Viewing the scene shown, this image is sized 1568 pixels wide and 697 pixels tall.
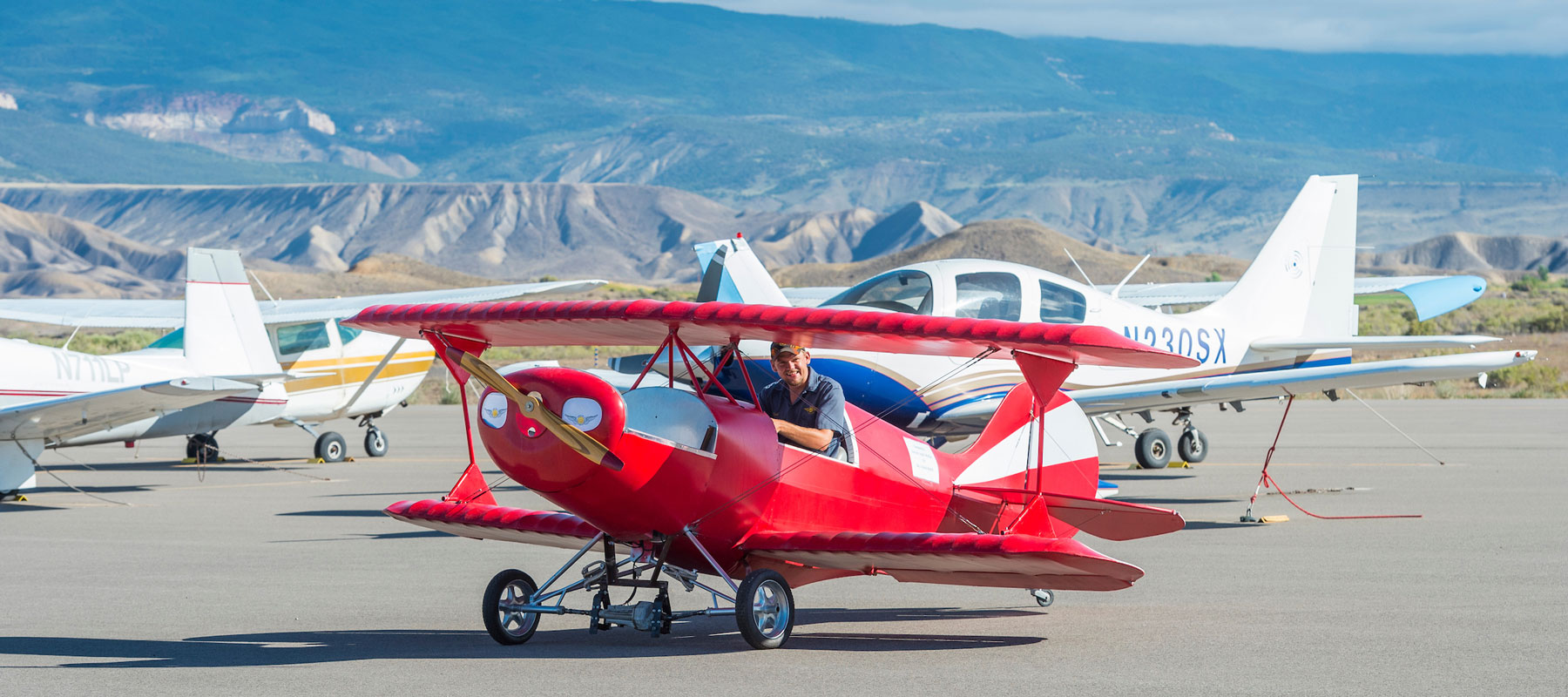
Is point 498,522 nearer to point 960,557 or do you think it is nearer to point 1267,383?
point 960,557

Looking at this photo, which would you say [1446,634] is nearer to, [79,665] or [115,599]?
[79,665]

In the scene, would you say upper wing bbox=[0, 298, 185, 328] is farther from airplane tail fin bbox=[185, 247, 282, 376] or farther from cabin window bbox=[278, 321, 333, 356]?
airplane tail fin bbox=[185, 247, 282, 376]

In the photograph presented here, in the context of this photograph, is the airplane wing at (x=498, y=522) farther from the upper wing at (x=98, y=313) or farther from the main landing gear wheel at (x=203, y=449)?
the upper wing at (x=98, y=313)

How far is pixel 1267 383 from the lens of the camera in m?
14.2

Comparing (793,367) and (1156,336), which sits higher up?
(1156,336)

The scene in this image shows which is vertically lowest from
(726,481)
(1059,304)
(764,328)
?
(726,481)

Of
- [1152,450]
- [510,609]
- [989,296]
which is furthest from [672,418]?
[1152,450]

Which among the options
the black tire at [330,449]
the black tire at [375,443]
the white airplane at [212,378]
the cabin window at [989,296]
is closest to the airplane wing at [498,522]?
the white airplane at [212,378]

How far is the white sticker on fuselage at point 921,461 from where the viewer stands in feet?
28.1

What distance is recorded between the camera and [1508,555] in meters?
11.0

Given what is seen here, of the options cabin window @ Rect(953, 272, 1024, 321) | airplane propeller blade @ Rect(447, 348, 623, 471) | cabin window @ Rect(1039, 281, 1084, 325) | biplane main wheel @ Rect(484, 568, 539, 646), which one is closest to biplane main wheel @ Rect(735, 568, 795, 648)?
airplane propeller blade @ Rect(447, 348, 623, 471)

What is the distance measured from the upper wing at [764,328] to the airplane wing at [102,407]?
738 centimetres

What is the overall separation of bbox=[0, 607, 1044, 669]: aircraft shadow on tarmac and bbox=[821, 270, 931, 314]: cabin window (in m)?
4.76

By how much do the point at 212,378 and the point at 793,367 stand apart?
8.61 meters
